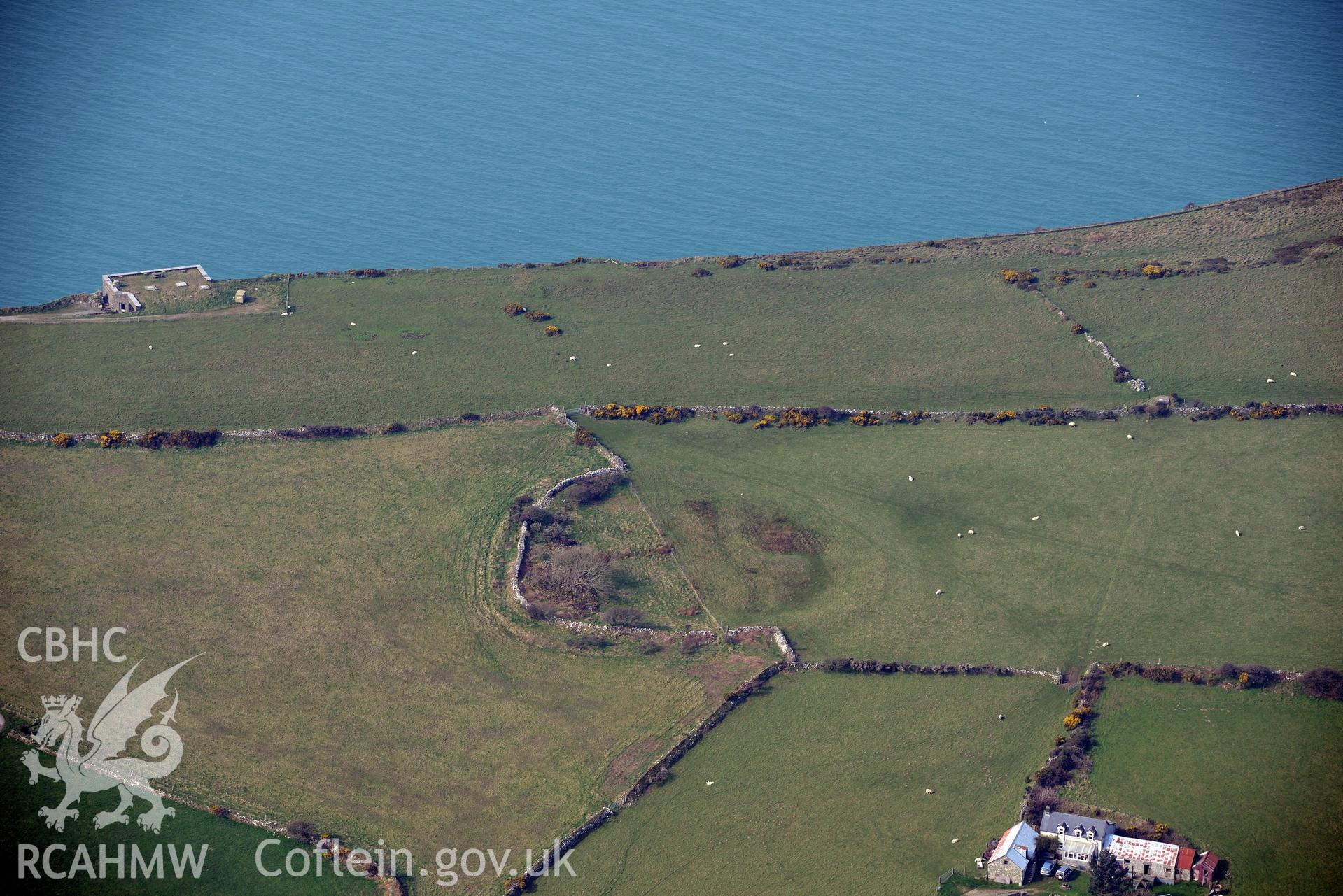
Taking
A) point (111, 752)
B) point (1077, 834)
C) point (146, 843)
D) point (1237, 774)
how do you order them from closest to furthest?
point (1077, 834) → point (146, 843) → point (1237, 774) → point (111, 752)

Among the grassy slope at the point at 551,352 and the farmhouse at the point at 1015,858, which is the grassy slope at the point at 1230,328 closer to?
the grassy slope at the point at 551,352

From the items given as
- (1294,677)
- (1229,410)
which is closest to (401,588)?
(1294,677)

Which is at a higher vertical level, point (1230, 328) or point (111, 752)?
point (1230, 328)

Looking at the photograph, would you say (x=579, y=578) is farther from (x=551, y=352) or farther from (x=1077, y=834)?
(x=1077, y=834)

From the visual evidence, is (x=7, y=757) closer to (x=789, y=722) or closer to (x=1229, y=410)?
(x=789, y=722)

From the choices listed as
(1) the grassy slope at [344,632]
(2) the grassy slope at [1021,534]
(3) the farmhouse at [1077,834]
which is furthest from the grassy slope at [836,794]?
(2) the grassy slope at [1021,534]

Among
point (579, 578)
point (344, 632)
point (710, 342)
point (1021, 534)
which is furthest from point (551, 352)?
point (1021, 534)

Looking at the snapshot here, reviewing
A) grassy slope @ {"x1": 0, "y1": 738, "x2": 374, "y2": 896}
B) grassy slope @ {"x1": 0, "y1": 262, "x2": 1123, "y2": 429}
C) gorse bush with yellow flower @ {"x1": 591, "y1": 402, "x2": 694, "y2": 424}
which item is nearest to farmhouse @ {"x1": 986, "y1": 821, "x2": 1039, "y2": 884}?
grassy slope @ {"x1": 0, "y1": 738, "x2": 374, "y2": 896}
